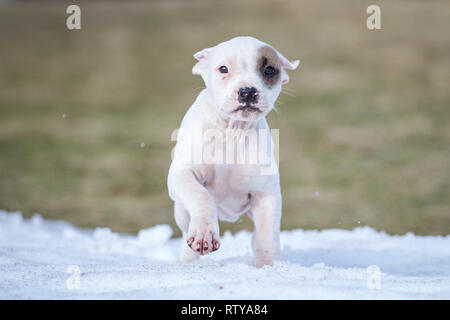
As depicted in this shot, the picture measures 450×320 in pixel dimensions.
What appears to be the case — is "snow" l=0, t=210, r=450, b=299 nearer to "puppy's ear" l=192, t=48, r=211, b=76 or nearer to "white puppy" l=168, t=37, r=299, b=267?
"white puppy" l=168, t=37, r=299, b=267

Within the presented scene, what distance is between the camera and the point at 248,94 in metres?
3.27

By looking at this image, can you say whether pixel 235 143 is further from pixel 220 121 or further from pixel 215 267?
pixel 215 267

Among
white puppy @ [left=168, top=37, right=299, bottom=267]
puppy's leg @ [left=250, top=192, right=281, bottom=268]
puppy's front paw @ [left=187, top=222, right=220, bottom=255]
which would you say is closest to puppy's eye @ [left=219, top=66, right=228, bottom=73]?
white puppy @ [left=168, top=37, right=299, bottom=267]

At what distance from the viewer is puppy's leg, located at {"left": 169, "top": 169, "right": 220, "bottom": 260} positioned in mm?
3080

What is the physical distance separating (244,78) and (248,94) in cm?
12

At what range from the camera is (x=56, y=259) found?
159 inches

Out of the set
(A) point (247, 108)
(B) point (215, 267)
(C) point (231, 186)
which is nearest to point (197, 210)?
(B) point (215, 267)

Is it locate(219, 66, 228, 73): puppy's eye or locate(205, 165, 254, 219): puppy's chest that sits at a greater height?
locate(219, 66, 228, 73): puppy's eye

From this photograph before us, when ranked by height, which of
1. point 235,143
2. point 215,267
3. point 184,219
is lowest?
point 215,267

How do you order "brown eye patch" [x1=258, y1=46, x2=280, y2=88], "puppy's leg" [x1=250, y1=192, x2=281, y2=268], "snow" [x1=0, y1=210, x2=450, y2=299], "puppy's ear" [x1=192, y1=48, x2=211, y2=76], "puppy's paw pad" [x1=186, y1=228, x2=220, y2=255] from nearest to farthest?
"snow" [x1=0, y1=210, x2=450, y2=299] < "puppy's paw pad" [x1=186, y1=228, x2=220, y2=255] < "brown eye patch" [x1=258, y1=46, x2=280, y2=88] < "puppy's leg" [x1=250, y1=192, x2=281, y2=268] < "puppy's ear" [x1=192, y1=48, x2=211, y2=76]

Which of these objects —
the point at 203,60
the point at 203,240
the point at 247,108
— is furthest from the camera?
the point at 203,60

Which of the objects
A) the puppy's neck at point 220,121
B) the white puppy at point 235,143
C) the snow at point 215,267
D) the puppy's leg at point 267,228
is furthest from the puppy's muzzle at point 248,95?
the snow at point 215,267
